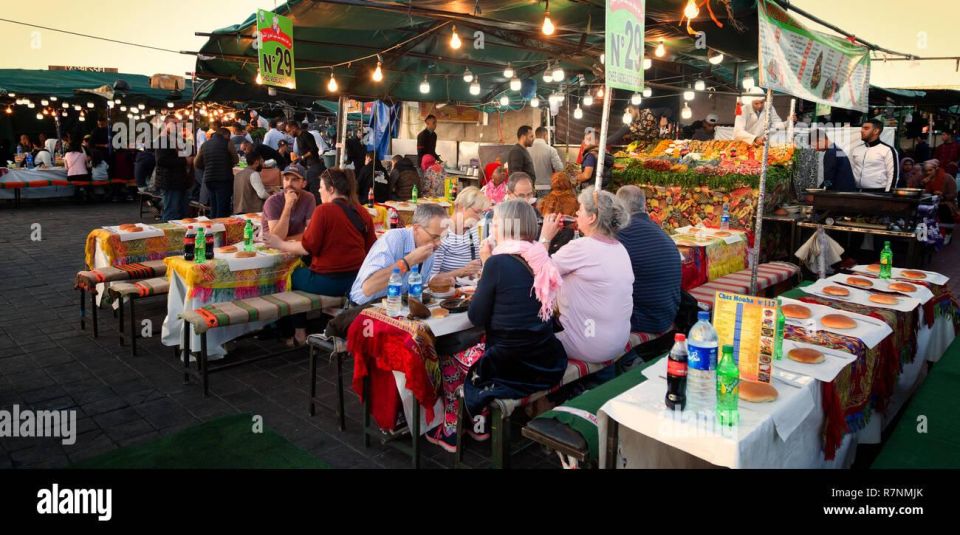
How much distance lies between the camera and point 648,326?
16.3 ft

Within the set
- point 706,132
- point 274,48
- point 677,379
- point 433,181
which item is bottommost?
point 677,379

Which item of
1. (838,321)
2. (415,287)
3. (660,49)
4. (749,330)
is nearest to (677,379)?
→ (749,330)

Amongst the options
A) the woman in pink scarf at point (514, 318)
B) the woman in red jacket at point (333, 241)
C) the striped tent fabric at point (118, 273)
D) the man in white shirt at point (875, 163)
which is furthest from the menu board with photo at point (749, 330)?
the man in white shirt at point (875, 163)

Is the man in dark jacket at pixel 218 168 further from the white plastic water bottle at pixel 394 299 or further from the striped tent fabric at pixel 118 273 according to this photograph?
the white plastic water bottle at pixel 394 299

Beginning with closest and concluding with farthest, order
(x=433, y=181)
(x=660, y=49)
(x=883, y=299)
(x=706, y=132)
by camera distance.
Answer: (x=883, y=299) < (x=660, y=49) < (x=433, y=181) < (x=706, y=132)

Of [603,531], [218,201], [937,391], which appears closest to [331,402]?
[603,531]

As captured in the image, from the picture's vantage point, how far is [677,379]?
2602mm

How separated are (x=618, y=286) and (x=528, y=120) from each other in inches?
590

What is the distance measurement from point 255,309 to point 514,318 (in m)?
2.71

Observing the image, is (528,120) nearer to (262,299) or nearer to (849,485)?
(262,299)

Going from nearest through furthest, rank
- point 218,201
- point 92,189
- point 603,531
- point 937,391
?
1. point 603,531
2. point 937,391
3. point 218,201
4. point 92,189

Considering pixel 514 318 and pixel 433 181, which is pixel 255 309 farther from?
pixel 433 181

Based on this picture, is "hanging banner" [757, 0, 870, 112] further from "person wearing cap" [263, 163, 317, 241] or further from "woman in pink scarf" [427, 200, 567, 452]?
"person wearing cap" [263, 163, 317, 241]

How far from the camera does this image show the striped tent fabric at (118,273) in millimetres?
6113
